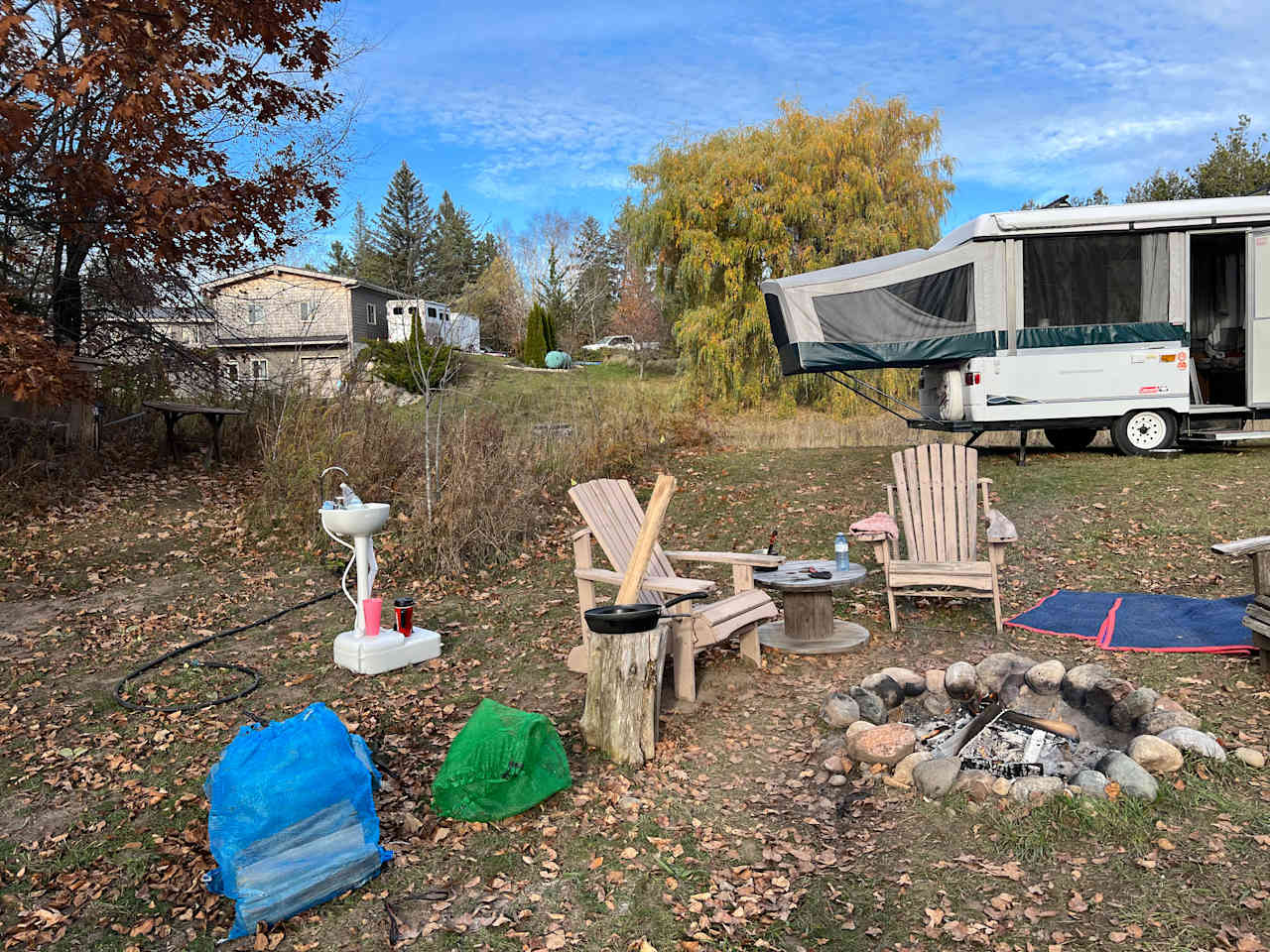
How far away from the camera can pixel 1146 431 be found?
897 centimetres

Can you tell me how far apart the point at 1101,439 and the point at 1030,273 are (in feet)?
11.2

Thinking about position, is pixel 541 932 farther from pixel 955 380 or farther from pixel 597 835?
pixel 955 380

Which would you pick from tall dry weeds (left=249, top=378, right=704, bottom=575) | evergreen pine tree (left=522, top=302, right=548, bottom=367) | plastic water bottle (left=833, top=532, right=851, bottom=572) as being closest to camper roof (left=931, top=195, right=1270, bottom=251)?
tall dry weeds (left=249, top=378, right=704, bottom=575)

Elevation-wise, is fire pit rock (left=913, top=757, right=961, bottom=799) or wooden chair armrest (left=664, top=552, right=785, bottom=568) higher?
wooden chair armrest (left=664, top=552, right=785, bottom=568)

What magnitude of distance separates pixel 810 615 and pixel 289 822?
303cm

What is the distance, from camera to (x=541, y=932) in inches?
101

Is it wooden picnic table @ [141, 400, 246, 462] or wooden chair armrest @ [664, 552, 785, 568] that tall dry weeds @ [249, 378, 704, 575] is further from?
wooden chair armrest @ [664, 552, 785, 568]

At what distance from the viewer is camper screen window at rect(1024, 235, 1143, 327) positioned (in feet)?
28.6

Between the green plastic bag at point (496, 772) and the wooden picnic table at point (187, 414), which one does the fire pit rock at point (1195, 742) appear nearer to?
the green plastic bag at point (496, 772)

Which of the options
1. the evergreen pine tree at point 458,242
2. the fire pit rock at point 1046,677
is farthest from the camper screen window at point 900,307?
the evergreen pine tree at point 458,242

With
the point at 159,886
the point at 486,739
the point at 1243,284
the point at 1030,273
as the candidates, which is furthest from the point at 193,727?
the point at 1243,284

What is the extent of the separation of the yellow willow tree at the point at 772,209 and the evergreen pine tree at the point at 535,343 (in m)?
13.5

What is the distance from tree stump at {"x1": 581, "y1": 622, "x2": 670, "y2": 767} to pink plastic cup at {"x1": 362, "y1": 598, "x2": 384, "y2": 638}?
5.68 ft

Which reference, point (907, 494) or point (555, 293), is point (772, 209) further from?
point (555, 293)
